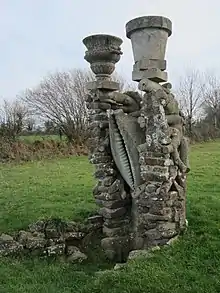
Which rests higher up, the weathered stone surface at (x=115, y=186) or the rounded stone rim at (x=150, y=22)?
the rounded stone rim at (x=150, y=22)

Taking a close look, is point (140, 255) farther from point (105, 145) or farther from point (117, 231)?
point (105, 145)

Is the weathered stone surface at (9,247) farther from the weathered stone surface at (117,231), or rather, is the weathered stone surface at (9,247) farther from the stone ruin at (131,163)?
the weathered stone surface at (117,231)

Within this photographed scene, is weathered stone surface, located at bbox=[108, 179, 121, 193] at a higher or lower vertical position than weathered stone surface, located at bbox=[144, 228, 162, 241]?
higher

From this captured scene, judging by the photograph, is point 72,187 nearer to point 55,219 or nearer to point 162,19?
point 55,219

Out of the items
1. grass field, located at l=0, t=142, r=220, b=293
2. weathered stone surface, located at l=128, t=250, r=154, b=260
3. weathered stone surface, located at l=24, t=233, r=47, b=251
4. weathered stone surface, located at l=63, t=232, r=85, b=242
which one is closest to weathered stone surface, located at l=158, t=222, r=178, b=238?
grass field, located at l=0, t=142, r=220, b=293

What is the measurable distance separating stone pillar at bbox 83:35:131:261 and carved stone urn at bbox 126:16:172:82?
83cm

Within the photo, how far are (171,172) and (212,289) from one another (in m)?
1.75

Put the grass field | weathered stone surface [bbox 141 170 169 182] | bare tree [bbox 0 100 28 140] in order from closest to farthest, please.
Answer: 1. the grass field
2. weathered stone surface [bbox 141 170 169 182]
3. bare tree [bbox 0 100 28 140]

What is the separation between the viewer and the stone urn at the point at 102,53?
6379 mm

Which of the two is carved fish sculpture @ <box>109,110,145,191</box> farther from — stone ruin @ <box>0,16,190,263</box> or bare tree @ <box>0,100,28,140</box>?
bare tree @ <box>0,100,28,140</box>

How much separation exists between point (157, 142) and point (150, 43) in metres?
1.34

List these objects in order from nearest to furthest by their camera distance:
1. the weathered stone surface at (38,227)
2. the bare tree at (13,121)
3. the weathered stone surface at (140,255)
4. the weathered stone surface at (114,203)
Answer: the weathered stone surface at (140,255) < the weathered stone surface at (114,203) < the weathered stone surface at (38,227) < the bare tree at (13,121)

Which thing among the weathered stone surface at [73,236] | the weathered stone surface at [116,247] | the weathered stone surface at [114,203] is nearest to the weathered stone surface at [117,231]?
the weathered stone surface at [116,247]

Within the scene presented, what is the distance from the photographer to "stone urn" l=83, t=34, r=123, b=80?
6379 millimetres
